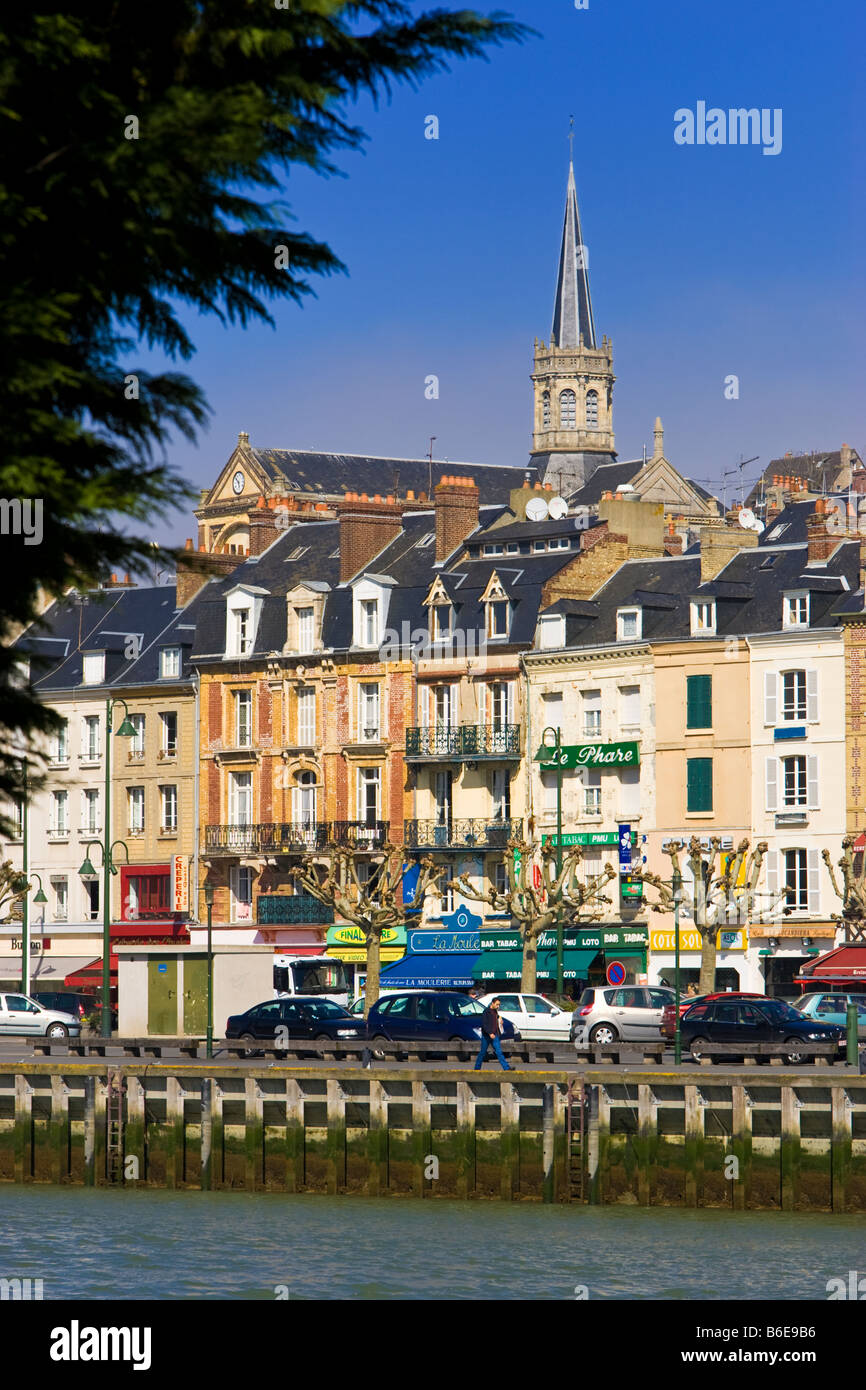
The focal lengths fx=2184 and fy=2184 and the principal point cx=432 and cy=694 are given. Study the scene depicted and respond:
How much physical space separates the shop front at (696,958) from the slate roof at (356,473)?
59.1 m

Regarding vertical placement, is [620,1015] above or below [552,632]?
below

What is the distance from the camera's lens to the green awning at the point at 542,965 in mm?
66000

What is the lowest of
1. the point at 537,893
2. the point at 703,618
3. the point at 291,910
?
the point at 291,910

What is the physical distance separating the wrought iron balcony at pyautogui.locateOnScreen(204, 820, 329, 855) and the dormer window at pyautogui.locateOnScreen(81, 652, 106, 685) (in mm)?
8052

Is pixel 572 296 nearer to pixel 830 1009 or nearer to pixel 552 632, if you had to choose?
pixel 552 632

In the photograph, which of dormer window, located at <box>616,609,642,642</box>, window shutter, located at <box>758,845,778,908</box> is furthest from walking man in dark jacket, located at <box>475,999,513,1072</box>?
dormer window, located at <box>616,609,642,642</box>

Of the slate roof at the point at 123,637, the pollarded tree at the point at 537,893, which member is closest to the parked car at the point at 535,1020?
the pollarded tree at the point at 537,893

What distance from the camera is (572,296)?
141 meters

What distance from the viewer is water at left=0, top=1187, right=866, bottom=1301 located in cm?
2630

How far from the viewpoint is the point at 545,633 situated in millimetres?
69188

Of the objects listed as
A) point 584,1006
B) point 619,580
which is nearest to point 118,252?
point 584,1006

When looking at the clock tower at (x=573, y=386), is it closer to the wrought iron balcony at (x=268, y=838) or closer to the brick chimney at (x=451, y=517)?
the brick chimney at (x=451, y=517)

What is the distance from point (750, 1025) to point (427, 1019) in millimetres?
6828

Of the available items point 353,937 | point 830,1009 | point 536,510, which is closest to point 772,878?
point 353,937
